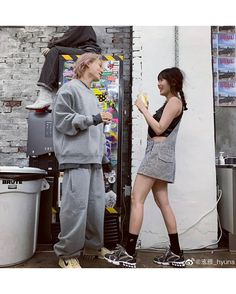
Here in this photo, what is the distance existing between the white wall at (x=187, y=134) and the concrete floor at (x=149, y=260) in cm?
11

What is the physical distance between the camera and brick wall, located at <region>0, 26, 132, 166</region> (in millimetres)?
2484

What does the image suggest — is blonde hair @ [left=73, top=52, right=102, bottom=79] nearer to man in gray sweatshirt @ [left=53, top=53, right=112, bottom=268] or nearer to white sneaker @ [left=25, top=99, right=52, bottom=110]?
man in gray sweatshirt @ [left=53, top=53, right=112, bottom=268]

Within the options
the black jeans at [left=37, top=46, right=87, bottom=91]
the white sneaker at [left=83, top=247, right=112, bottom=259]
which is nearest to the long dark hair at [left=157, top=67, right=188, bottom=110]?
the black jeans at [left=37, top=46, right=87, bottom=91]

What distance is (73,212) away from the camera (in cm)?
153

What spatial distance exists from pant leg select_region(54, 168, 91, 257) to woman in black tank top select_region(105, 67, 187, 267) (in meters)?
0.29

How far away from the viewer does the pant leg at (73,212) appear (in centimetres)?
152

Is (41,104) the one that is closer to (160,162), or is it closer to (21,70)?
(21,70)

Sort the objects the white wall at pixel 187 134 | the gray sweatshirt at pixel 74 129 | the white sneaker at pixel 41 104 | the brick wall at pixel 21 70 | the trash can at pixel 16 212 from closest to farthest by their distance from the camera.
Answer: the gray sweatshirt at pixel 74 129 < the trash can at pixel 16 212 < the white wall at pixel 187 134 < the white sneaker at pixel 41 104 < the brick wall at pixel 21 70

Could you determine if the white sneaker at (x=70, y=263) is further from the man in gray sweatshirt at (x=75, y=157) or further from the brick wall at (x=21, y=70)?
the brick wall at (x=21, y=70)

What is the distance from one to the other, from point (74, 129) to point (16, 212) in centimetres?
69

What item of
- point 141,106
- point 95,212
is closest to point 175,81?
point 141,106

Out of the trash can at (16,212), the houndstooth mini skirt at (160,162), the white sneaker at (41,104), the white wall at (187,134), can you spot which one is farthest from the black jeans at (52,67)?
the houndstooth mini skirt at (160,162)
